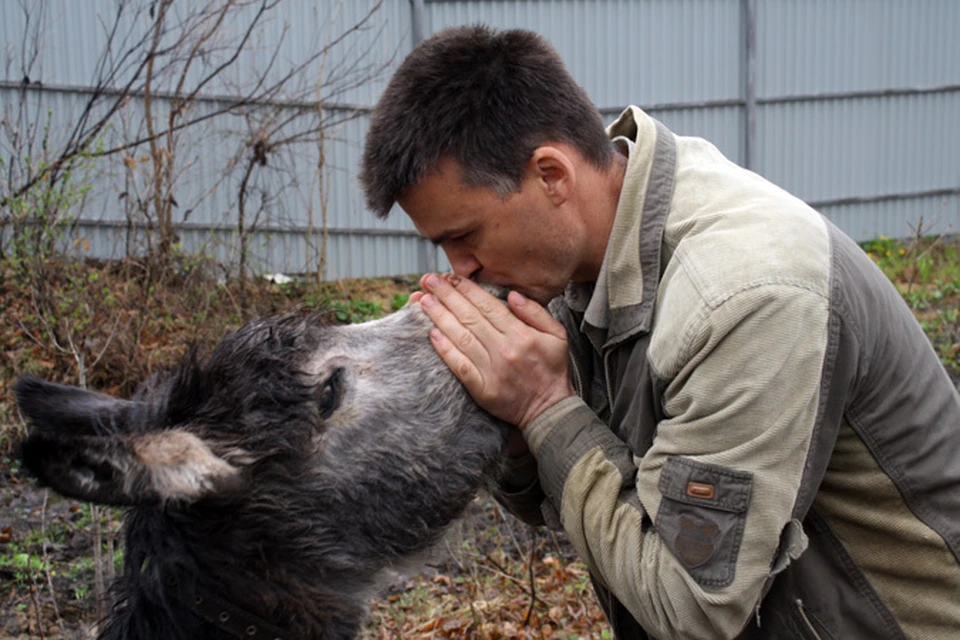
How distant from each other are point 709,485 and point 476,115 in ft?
3.93

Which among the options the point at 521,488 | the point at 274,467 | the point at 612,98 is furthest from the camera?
the point at 612,98

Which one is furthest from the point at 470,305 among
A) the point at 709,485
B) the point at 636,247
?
the point at 709,485

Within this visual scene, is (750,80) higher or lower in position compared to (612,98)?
higher

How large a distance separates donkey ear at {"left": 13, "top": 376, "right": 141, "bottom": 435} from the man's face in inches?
38.3

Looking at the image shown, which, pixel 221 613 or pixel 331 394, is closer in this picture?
pixel 221 613

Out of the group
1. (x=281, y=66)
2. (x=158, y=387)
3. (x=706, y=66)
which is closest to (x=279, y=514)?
(x=158, y=387)

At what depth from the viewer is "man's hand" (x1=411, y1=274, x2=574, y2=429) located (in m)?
3.04

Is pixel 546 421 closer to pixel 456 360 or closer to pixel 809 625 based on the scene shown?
Answer: pixel 456 360

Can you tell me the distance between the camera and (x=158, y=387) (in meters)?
3.04

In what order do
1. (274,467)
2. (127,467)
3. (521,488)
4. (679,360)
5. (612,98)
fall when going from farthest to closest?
1. (612,98)
2. (521,488)
3. (274,467)
4. (679,360)
5. (127,467)

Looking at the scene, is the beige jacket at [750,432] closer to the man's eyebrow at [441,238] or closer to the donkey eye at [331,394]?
the man's eyebrow at [441,238]

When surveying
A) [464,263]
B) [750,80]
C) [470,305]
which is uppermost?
[750,80]

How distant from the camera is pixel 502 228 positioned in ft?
9.96

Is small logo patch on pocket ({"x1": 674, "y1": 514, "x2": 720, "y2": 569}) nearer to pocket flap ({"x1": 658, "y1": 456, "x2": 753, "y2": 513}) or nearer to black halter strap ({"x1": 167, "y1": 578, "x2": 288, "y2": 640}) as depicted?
pocket flap ({"x1": 658, "y1": 456, "x2": 753, "y2": 513})
